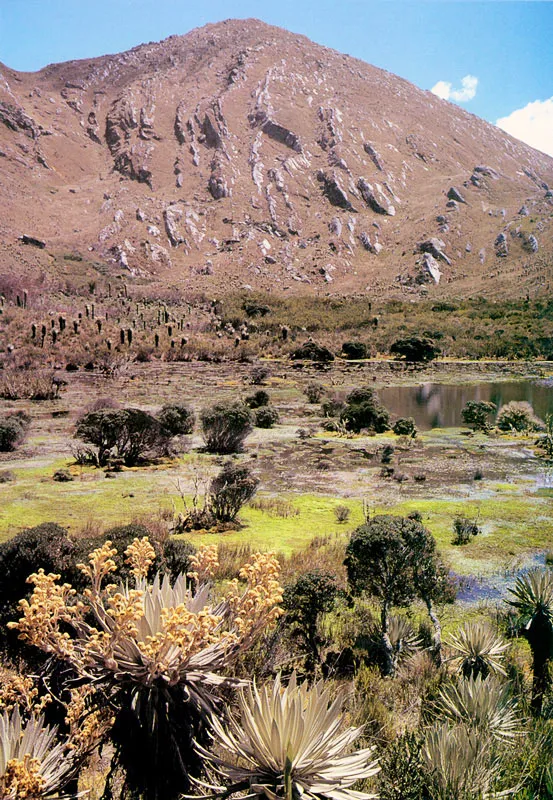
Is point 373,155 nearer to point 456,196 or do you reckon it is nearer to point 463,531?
point 456,196

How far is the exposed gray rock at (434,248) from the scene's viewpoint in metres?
104

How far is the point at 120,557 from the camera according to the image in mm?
5957

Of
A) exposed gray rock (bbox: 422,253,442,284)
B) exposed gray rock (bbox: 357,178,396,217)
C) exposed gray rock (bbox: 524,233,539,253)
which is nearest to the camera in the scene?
exposed gray rock (bbox: 524,233,539,253)

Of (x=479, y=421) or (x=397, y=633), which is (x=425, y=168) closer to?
(x=479, y=421)

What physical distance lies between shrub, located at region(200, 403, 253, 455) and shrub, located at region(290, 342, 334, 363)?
3762 cm

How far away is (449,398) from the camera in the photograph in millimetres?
35438

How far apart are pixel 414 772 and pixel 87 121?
16938cm

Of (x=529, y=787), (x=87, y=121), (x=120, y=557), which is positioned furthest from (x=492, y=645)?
(x=87, y=121)

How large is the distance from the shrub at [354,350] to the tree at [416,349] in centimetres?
418

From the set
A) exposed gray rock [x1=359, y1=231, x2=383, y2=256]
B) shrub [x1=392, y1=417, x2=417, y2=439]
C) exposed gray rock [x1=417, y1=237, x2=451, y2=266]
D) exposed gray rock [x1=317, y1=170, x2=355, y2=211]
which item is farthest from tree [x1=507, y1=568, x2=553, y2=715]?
exposed gray rock [x1=317, y1=170, x2=355, y2=211]

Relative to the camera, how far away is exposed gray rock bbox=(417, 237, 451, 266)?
10405 cm

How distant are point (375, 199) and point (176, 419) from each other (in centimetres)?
11443

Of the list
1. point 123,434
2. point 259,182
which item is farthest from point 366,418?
point 259,182

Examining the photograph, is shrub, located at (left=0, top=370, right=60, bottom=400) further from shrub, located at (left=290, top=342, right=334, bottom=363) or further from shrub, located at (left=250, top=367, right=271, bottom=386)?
shrub, located at (left=290, top=342, right=334, bottom=363)
